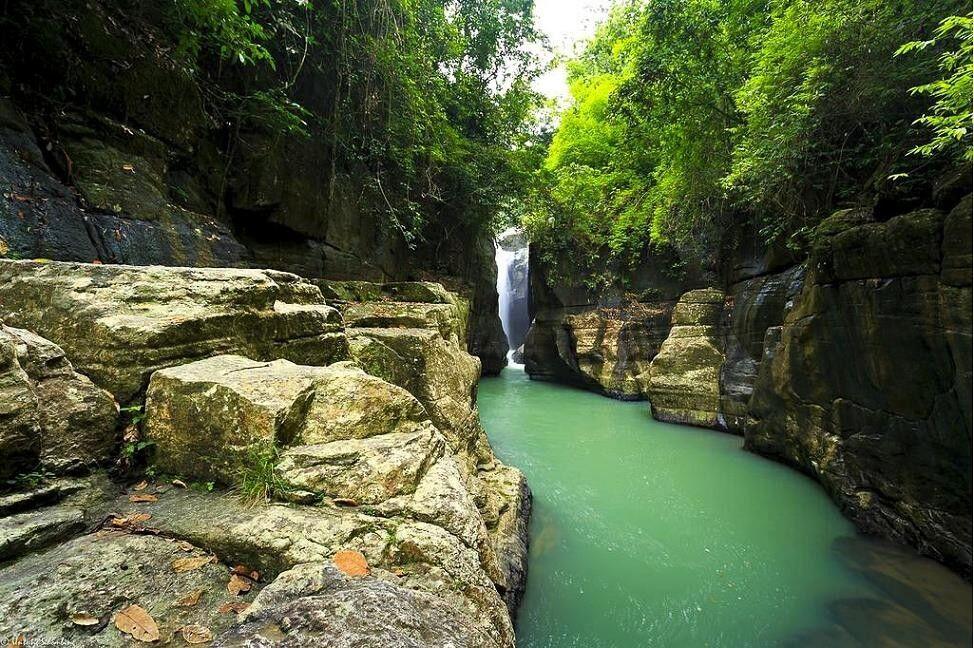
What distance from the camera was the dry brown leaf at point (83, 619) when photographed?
1.15 m

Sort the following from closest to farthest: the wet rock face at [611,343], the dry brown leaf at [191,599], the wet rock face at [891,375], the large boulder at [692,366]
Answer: the dry brown leaf at [191,599], the wet rock face at [891,375], the large boulder at [692,366], the wet rock face at [611,343]

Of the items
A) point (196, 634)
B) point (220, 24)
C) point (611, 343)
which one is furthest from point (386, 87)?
point (611, 343)

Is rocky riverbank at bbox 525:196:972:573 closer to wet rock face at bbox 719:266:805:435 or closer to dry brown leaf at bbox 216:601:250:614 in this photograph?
wet rock face at bbox 719:266:805:435

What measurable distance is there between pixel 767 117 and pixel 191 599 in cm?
858

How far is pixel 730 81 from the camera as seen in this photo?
24.8ft

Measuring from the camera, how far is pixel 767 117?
6.22 metres

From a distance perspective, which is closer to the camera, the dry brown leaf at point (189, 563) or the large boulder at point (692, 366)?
the dry brown leaf at point (189, 563)

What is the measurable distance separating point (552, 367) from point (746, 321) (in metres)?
8.56

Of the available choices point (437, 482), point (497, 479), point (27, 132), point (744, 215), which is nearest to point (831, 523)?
point (497, 479)

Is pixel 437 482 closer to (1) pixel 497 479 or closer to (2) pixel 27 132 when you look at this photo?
(1) pixel 497 479

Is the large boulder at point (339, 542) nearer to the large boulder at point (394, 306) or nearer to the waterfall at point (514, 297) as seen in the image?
the large boulder at point (394, 306)

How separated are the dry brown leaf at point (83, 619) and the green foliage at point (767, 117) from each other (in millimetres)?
5722

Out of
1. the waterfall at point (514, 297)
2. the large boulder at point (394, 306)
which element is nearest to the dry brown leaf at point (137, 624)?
the large boulder at point (394, 306)

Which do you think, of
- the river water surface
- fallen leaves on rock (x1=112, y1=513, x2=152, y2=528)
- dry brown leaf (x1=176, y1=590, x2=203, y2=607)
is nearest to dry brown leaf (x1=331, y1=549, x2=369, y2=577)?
dry brown leaf (x1=176, y1=590, x2=203, y2=607)
